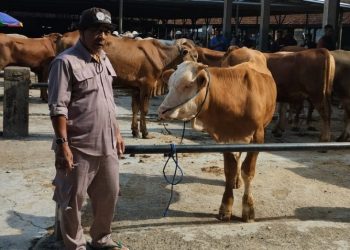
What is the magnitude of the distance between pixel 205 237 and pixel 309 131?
6.19 meters

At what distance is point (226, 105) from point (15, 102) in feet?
14.8

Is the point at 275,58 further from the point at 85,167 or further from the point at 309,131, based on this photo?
the point at 85,167

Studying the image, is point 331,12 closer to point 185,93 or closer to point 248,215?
point 248,215

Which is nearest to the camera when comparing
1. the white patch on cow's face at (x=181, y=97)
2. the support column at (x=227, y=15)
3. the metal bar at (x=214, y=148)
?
the metal bar at (x=214, y=148)

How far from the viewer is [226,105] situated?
14.8 feet

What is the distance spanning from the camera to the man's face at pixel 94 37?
322 centimetres

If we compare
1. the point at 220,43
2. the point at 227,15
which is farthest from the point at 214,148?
the point at 227,15

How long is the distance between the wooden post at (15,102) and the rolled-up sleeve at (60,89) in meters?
5.03

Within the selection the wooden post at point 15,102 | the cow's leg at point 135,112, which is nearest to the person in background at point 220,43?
the cow's leg at point 135,112

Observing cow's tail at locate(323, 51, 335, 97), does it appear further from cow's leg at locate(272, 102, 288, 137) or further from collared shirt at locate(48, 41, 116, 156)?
collared shirt at locate(48, 41, 116, 156)

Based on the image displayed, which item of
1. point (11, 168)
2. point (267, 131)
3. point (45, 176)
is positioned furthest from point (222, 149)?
point (267, 131)

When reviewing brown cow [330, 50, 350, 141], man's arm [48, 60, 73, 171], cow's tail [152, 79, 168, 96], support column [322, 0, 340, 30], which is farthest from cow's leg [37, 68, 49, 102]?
man's arm [48, 60, 73, 171]

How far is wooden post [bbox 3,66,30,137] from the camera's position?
7.90m

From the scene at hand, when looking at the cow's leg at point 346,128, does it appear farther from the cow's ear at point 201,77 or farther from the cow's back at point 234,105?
the cow's ear at point 201,77
